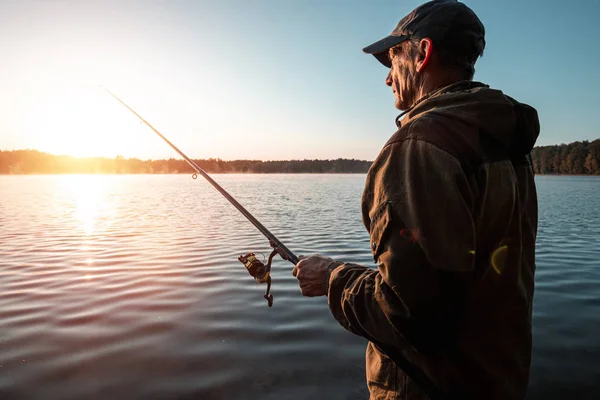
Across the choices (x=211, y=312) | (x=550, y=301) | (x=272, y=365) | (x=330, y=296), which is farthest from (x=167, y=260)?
(x=330, y=296)

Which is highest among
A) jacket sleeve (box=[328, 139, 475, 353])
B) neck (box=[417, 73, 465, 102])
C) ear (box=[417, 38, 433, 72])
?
ear (box=[417, 38, 433, 72])

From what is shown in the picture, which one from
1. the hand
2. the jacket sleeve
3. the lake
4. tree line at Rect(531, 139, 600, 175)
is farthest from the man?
tree line at Rect(531, 139, 600, 175)

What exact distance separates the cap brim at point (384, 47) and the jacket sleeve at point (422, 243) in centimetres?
80

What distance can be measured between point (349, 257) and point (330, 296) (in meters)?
10.0

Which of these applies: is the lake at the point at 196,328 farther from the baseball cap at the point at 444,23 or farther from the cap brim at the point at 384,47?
the baseball cap at the point at 444,23

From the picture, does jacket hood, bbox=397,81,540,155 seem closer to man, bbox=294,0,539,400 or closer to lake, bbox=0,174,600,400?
man, bbox=294,0,539,400

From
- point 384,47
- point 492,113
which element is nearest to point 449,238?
point 492,113

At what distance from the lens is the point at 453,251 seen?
5.26 feet

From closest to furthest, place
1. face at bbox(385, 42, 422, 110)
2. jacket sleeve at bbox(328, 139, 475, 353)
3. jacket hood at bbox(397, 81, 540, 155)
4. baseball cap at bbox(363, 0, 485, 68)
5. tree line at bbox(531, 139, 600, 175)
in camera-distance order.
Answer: jacket sleeve at bbox(328, 139, 475, 353), jacket hood at bbox(397, 81, 540, 155), baseball cap at bbox(363, 0, 485, 68), face at bbox(385, 42, 422, 110), tree line at bbox(531, 139, 600, 175)

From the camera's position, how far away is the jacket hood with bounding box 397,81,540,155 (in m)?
1.73

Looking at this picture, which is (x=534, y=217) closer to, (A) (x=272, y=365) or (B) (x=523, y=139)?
(B) (x=523, y=139)

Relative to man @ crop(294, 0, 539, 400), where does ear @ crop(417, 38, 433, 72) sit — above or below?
above

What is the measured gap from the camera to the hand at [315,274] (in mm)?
2268

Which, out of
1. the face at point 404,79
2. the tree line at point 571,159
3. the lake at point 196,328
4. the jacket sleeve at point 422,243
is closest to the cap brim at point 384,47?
the face at point 404,79
